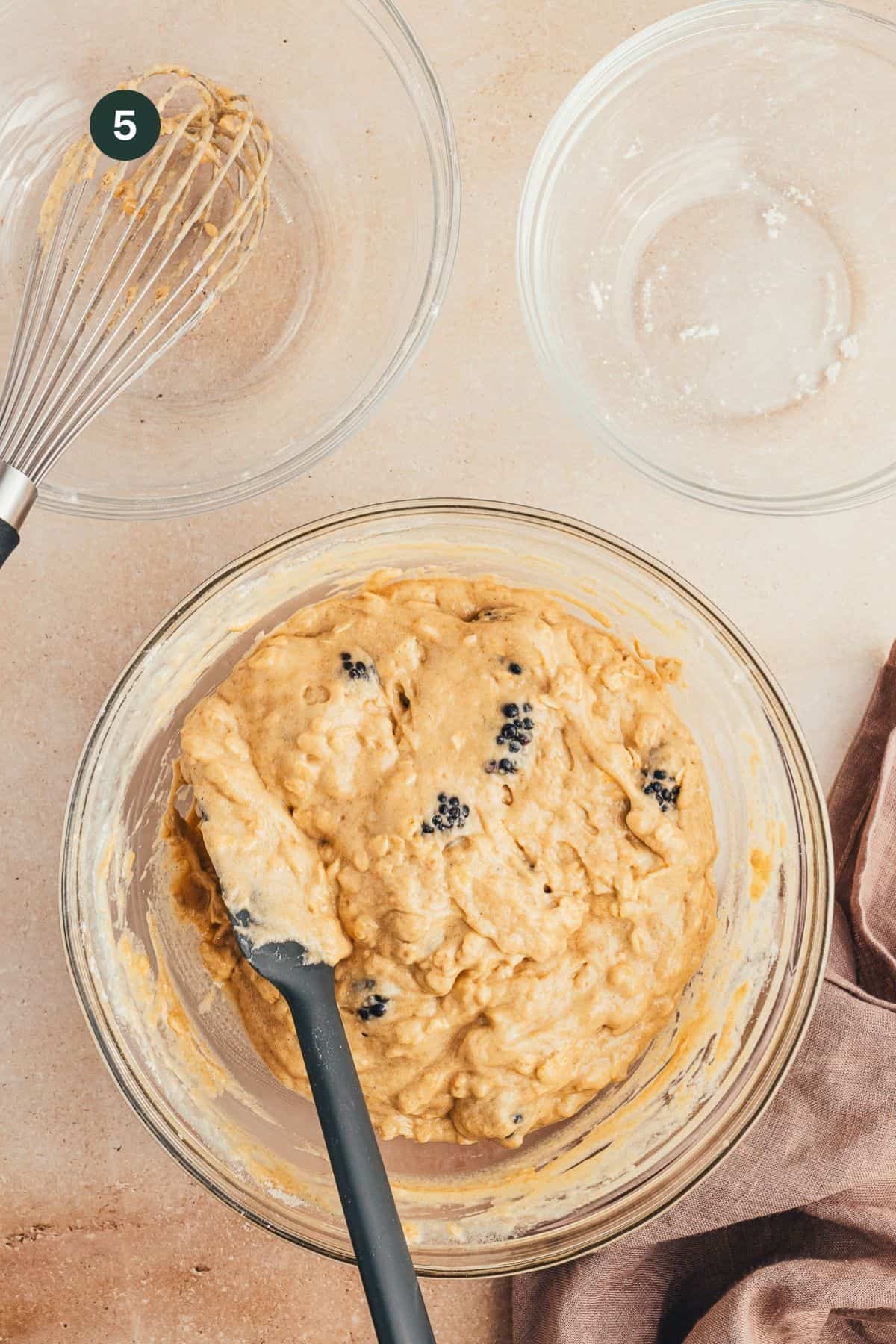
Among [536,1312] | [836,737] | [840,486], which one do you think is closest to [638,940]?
[836,737]

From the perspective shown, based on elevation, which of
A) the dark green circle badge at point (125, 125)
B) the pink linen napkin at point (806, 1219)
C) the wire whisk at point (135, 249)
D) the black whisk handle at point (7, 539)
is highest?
the dark green circle badge at point (125, 125)

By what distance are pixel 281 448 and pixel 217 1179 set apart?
0.95 meters

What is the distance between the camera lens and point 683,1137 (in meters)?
1.39

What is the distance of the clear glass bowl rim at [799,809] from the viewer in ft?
4.33

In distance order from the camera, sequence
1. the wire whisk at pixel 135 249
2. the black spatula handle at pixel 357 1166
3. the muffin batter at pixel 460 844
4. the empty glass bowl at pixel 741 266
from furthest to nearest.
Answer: the empty glass bowl at pixel 741 266
the wire whisk at pixel 135 249
the muffin batter at pixel 460 844
the black spatula handle at pixel 357 1166

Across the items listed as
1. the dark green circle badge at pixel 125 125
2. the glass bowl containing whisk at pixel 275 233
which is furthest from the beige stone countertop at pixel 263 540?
the dark green circle badge at pixel 125 125

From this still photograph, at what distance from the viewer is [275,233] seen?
160 cm

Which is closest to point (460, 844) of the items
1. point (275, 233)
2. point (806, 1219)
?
point (806, 1219)

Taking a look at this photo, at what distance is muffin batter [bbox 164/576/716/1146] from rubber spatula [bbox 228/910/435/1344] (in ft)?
0.11

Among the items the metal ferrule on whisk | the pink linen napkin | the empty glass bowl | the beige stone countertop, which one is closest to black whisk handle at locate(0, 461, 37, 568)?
the metal ferrule on whisk

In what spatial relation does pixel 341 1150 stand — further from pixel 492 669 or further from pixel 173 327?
pixel 173 327

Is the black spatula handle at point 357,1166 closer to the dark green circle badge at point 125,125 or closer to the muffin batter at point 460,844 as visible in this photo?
the muffin batter at point 460,844

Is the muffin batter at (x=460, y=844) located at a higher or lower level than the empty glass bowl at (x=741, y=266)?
lower

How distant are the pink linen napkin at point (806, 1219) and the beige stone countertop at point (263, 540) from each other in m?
0.13
